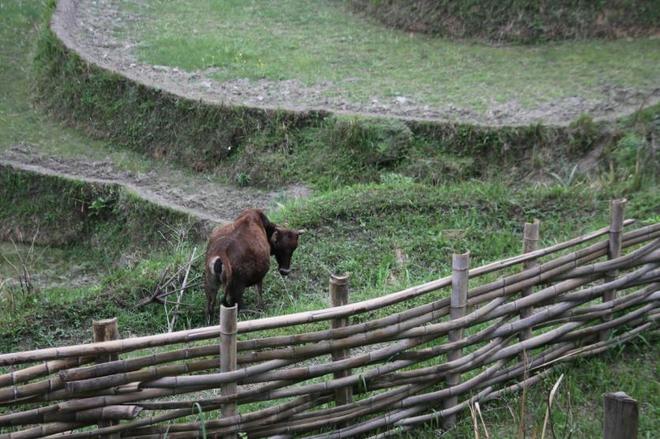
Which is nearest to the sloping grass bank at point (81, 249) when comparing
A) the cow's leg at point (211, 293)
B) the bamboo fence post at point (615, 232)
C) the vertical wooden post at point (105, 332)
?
the cow's leg at point (211, 293)

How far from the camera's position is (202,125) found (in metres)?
13.1

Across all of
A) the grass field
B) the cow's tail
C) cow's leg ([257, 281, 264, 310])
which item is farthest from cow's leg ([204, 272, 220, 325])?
cow's leg ([257, 281, 264, 310])

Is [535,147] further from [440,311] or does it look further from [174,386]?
[174,386]

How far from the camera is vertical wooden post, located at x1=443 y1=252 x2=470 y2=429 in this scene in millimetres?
5484

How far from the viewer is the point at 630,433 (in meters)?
3.07

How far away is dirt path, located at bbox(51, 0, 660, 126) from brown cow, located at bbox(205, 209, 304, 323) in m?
4.04

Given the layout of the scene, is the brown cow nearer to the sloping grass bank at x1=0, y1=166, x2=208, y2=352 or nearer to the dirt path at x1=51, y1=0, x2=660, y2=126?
the sloping grass bank at x1=0, y1=166, x2=208, y2=352

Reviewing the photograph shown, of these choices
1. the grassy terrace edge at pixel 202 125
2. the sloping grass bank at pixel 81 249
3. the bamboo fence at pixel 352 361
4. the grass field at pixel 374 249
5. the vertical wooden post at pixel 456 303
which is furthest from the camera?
the grassy terrace edge at pixel 202 125

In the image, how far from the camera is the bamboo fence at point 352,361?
15.7 ft

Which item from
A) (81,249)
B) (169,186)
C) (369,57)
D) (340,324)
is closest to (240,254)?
(340,324)

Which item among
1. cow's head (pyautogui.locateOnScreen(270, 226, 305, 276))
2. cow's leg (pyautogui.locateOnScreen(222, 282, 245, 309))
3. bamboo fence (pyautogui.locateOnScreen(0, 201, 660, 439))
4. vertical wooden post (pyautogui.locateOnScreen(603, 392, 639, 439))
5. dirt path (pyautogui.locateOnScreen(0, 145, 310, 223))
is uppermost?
vertical wooden post (pyautogui.locateOnScreen(603, 392, 639, 439))

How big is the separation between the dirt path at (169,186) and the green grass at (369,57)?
2177 mm

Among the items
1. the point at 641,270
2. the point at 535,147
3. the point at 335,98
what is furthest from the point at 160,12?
the point at 641,270

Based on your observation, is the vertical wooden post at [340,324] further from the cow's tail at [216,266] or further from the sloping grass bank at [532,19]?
the sloping grass bank at [532,19]
